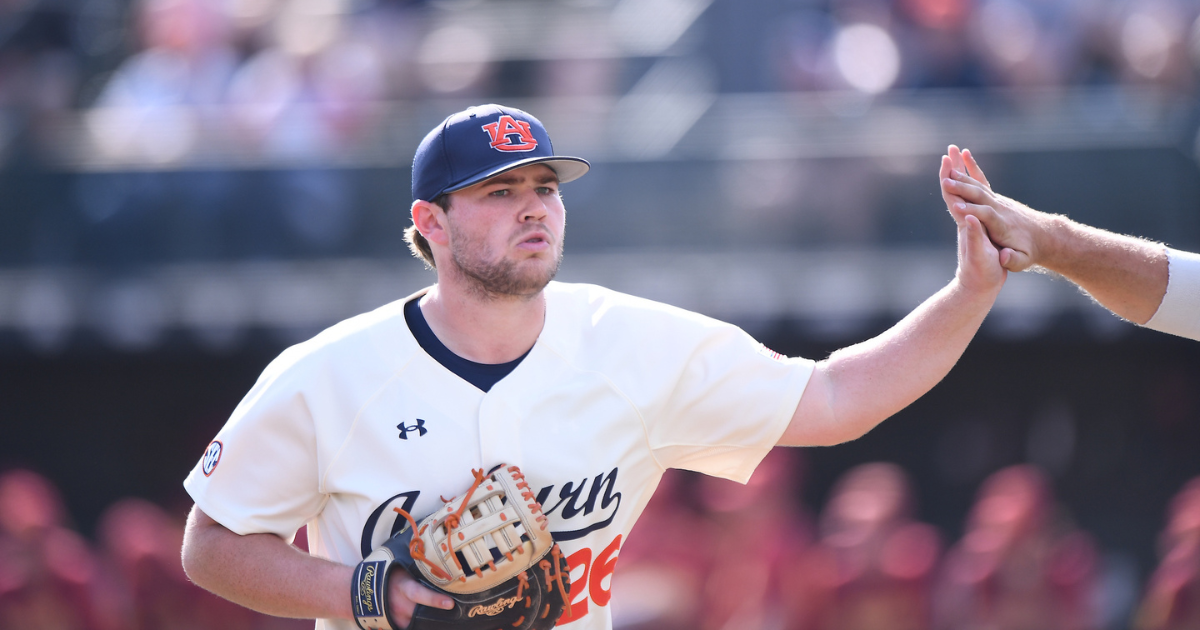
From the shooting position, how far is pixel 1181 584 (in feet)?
18.6

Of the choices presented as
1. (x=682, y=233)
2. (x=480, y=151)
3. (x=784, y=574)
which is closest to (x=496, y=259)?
(x=480, y=151)

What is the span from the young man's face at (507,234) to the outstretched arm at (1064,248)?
0.86 metres

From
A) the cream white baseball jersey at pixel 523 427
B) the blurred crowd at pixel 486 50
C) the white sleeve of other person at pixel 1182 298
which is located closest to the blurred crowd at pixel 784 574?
the blurred crowd at pixel 486 50

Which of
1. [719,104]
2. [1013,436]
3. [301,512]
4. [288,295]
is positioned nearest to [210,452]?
[301,512]

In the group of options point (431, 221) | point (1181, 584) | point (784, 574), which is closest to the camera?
point (431, 221)

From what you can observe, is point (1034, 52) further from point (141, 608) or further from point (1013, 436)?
point (141, 608)

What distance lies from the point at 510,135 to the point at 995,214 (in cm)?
105

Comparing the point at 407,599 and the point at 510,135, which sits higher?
the point at 510,135

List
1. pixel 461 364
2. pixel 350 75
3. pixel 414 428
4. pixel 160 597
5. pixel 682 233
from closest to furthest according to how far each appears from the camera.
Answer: pixel 414 428 < pixel 461 364 < pixel 160 597 < pixel 682 233 < pixel 350 75

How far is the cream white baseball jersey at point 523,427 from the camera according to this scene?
100.0 inches

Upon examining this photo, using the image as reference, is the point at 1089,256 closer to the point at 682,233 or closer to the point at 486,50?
the point at 682,233

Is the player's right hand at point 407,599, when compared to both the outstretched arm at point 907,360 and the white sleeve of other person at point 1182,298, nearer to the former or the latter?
the outstretched arm at point 907,360

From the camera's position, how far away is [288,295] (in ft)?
24.6

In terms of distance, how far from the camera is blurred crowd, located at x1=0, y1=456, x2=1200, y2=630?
5836 millimetres
